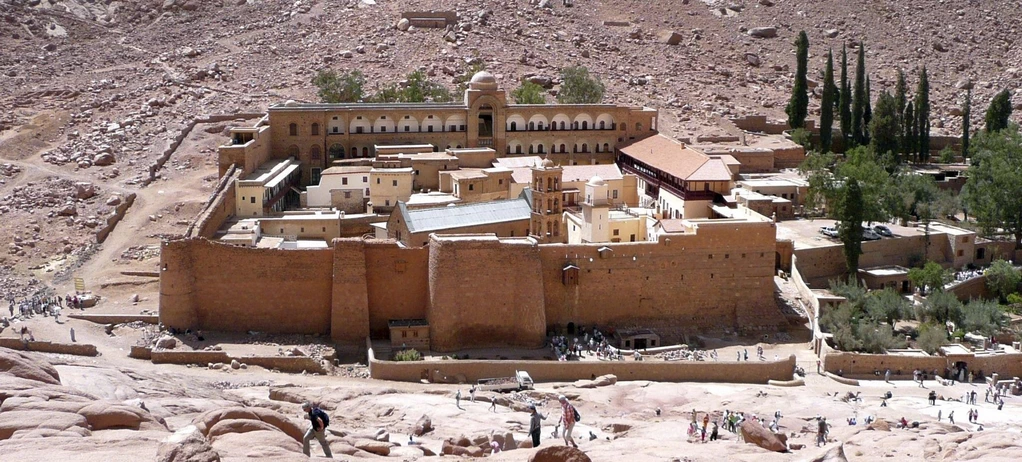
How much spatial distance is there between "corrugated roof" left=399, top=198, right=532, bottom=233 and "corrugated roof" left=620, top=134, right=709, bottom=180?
297 inches

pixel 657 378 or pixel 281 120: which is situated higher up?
pixel 281 120

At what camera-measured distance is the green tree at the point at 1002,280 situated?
51.8 meters

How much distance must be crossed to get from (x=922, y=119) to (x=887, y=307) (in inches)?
900

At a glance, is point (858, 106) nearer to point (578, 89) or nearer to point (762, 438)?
point (578, 89)

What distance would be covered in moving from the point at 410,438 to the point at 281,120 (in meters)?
30.5

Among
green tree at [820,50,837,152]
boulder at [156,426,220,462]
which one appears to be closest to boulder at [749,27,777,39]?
green tree at [820,50,837,152]

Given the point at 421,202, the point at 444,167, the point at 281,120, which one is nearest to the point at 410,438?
the point at 421,202

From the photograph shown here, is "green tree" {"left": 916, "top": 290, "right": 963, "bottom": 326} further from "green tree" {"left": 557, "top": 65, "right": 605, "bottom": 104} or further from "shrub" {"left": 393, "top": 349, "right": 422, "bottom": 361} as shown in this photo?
"green tree" {"left": 557, "top": 65, "right": 605, "bottom": 104}

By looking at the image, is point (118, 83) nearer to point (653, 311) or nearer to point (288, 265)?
point (288, 265)

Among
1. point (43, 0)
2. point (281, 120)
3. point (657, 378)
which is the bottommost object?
point (657, 378)

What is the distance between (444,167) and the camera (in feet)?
184

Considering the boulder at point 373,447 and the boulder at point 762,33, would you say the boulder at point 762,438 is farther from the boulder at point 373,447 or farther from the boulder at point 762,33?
the boulder at point 762,33

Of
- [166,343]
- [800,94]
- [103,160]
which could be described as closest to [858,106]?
→ [800,94]

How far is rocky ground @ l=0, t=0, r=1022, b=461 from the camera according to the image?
28.4 meters
